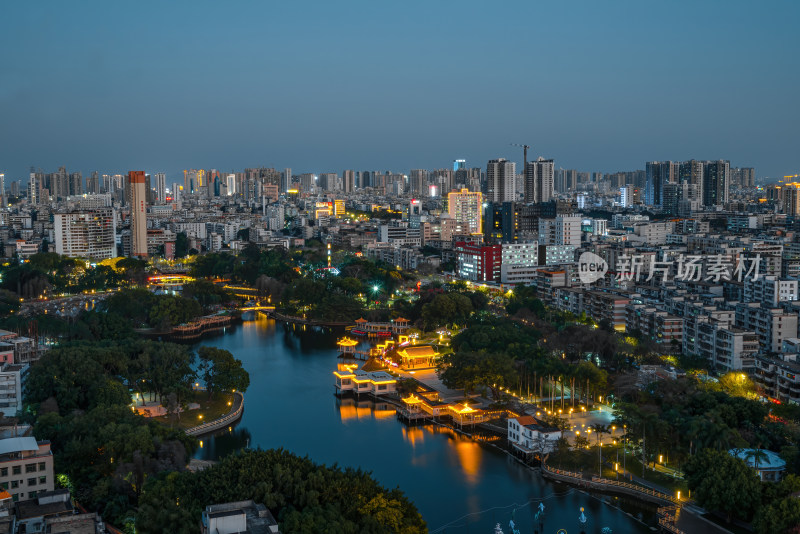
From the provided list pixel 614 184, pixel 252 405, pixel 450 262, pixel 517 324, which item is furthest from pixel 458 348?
pixel 614 184

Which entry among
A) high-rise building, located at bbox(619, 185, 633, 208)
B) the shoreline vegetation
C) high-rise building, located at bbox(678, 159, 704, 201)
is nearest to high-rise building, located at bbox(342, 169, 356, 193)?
high-rise building, located at bbox(619, 185, 633, 208)

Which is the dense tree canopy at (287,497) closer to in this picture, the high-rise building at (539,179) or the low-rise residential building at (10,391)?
the low-rise residential building at (10,391)

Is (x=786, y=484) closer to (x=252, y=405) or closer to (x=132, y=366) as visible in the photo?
(x=252, y=405)

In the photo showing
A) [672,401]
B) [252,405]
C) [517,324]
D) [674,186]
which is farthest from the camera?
[674,186]

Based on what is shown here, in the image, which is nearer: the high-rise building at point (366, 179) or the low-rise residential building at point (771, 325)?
the low-rise residential building at point (771, 325)

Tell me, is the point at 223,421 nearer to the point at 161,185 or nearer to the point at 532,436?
the point at 532,436

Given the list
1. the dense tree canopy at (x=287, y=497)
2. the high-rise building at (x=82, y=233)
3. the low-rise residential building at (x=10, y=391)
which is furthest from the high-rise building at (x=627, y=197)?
the dense tree canopy at (x=287, y=497)
